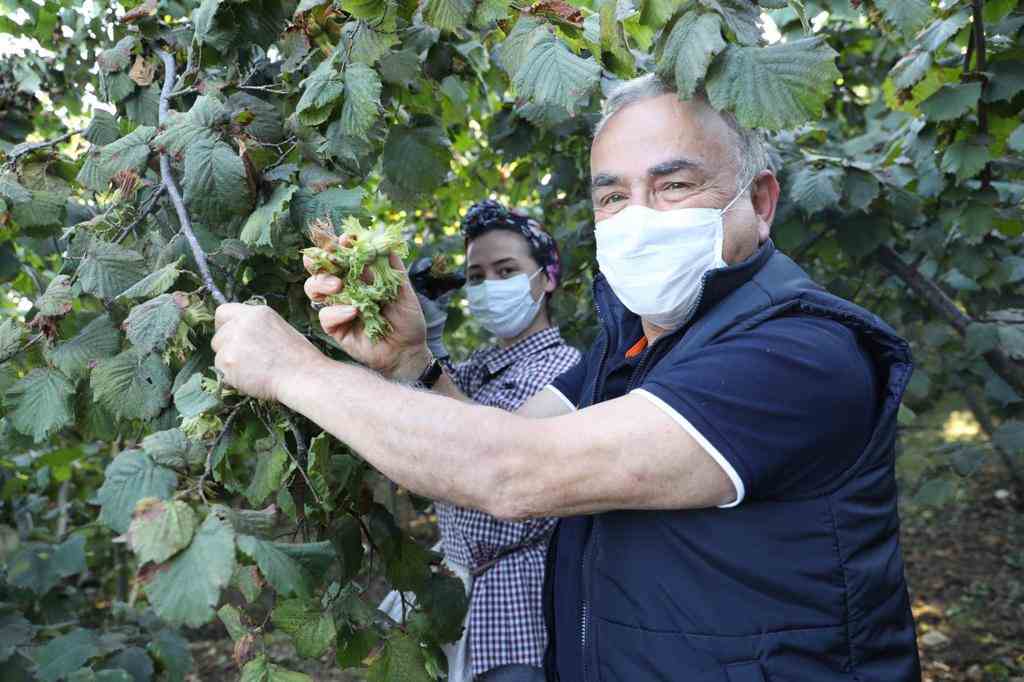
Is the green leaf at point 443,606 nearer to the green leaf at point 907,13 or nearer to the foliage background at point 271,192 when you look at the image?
the foliage background at point 271,192

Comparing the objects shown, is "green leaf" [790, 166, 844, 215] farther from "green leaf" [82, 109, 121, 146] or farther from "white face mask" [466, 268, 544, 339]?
"green leaf" [82, 109, 121, 146]

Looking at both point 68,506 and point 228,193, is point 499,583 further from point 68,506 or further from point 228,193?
point 68,506

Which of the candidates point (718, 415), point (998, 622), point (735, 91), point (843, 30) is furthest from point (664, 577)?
point (998, 622)

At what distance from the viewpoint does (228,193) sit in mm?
1773

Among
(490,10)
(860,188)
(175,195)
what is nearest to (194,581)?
(175,195)

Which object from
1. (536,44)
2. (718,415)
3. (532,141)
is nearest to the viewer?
(718,415)

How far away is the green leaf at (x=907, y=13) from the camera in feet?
7.19

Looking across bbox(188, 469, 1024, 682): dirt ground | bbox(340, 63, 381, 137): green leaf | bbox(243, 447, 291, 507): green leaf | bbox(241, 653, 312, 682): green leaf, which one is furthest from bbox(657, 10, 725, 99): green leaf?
bbox(188, 469, 1024, 682): dirt ground

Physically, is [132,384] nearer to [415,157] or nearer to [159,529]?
[159,529]

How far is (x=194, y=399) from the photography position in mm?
1586

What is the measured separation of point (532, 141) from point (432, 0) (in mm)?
1729

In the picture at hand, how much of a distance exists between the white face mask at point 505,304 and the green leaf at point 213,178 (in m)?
1.44

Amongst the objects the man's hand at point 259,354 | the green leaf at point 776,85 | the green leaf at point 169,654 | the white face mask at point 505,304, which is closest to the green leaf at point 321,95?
the man's hand at point 259,354

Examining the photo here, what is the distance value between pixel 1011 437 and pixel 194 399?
135 inches
